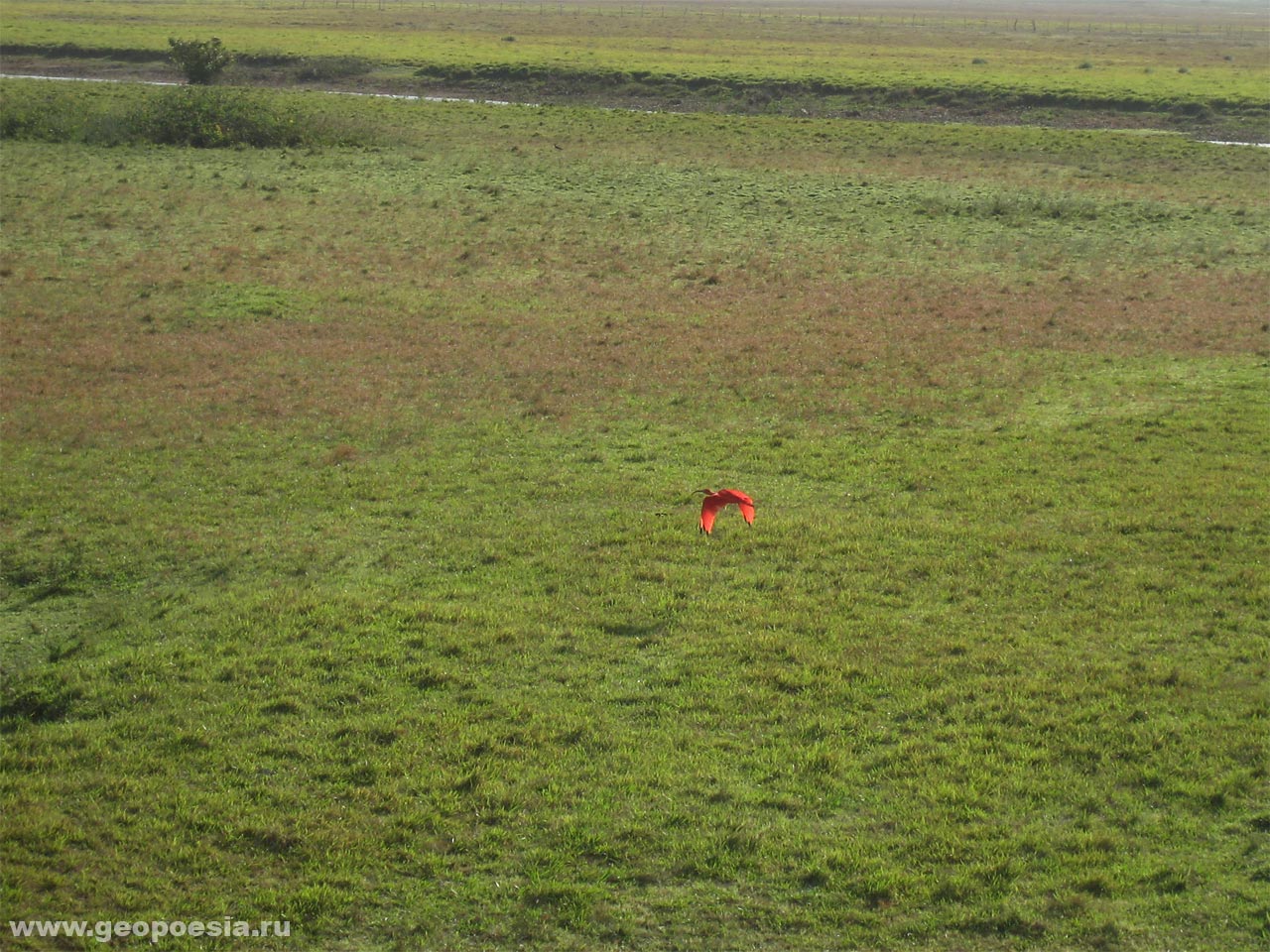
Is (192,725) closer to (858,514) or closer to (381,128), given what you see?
(858,514)

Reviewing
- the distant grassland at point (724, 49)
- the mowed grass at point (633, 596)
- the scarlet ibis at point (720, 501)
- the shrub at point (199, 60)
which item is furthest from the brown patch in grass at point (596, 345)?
the shrub at point (199, 60)

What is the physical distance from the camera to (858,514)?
591 inches

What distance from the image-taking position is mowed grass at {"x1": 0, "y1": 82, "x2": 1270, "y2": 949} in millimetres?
8211

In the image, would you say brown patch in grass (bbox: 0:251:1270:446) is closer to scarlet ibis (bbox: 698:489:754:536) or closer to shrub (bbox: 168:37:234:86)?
scarlet ibis (bbox: 698:489:754:536)

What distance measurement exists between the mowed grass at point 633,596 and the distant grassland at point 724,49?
3778cm

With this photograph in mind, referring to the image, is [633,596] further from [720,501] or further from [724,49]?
[724,49]

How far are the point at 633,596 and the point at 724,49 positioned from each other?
256 feet

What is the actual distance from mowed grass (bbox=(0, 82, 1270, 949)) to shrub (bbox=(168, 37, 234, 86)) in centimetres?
3433

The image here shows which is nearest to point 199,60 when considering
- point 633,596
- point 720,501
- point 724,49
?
point 724,49

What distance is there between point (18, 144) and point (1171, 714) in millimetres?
42545

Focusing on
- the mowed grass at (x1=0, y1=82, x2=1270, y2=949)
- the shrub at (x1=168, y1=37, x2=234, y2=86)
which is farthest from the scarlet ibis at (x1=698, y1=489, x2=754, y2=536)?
the shrub at (x1=168, y1=37, x2=234, y2=86)

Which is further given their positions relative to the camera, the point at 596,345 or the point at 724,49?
the point at 724,49

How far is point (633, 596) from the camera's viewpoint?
12688mm

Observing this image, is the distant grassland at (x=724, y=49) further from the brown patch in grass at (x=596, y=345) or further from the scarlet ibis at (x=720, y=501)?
the scarlet ibis at (x=720, y=501)
